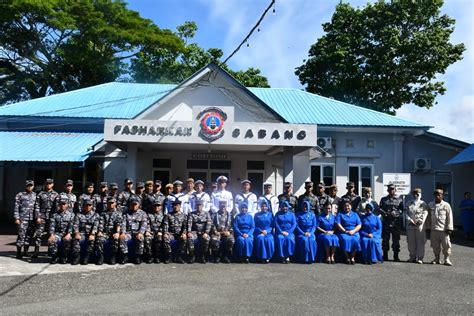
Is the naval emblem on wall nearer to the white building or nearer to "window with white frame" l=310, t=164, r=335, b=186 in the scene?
the white building

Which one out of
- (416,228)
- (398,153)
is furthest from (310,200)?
(398,153)

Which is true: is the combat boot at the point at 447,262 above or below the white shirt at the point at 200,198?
below

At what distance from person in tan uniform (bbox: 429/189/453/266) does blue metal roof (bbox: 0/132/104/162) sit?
10.9 meters

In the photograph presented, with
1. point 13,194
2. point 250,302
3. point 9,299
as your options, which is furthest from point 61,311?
point 13,194

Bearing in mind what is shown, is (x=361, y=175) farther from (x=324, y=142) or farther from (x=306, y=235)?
(x=306, y=235)

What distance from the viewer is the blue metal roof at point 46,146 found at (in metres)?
15.5

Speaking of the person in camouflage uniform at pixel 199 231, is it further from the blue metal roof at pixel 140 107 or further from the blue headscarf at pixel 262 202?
the blue metal roof at pixel 140 107

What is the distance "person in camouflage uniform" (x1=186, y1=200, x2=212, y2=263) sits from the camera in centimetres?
1059

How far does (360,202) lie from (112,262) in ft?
20.3

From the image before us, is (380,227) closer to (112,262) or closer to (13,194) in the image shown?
(112,262)

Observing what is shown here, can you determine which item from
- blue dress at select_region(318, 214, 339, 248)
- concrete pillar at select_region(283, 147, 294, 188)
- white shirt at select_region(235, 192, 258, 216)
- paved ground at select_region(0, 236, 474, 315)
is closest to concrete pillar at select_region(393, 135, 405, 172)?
concrete pillar at select_region(283, 147, 294, 188)

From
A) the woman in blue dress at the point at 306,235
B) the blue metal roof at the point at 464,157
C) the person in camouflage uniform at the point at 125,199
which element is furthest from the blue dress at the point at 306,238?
the blue metal roof at the point at 464,157

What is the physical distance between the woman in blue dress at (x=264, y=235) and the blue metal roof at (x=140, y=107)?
26.7 ft

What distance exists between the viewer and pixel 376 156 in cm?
1986
